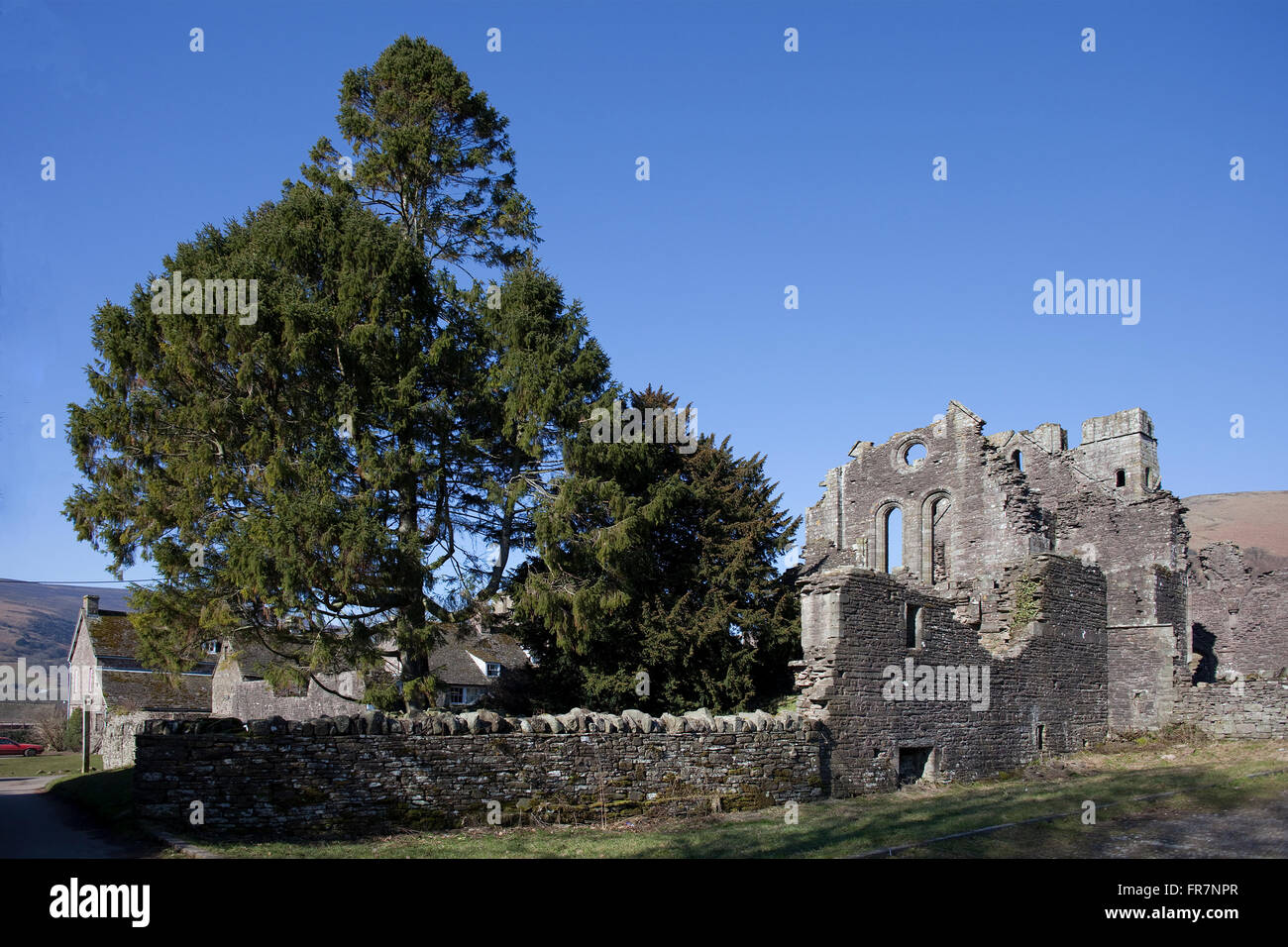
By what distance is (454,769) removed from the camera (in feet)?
44.5

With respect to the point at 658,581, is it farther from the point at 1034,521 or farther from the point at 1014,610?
the point at 1034,521

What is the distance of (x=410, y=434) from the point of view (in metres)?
22.4

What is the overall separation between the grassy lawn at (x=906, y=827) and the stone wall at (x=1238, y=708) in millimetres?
2808

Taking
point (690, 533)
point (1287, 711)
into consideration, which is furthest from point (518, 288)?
point (1287, 711)

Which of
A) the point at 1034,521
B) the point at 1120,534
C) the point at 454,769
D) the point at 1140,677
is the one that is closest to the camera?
the point at 454,769

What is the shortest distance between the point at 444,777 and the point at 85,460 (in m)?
14.7

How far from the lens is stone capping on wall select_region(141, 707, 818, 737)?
12727mm

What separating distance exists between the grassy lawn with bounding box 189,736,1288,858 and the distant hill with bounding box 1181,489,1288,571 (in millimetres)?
59406

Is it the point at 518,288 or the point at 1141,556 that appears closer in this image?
the point at 518,288

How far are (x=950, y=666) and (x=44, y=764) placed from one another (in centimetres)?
3247

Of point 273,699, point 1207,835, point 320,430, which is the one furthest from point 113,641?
point 1207,835

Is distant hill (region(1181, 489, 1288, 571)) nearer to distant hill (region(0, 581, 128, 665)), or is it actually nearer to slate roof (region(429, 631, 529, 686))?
slate roof (region(429, 631, 529, 686))

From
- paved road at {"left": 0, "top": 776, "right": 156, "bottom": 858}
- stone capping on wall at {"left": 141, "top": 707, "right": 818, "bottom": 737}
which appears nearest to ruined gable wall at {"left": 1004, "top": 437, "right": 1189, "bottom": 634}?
stone capping on wall at {"left": 141, "top": 707, "right": 818, "bottom": 737}

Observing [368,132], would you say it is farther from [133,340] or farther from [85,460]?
[85,460]
